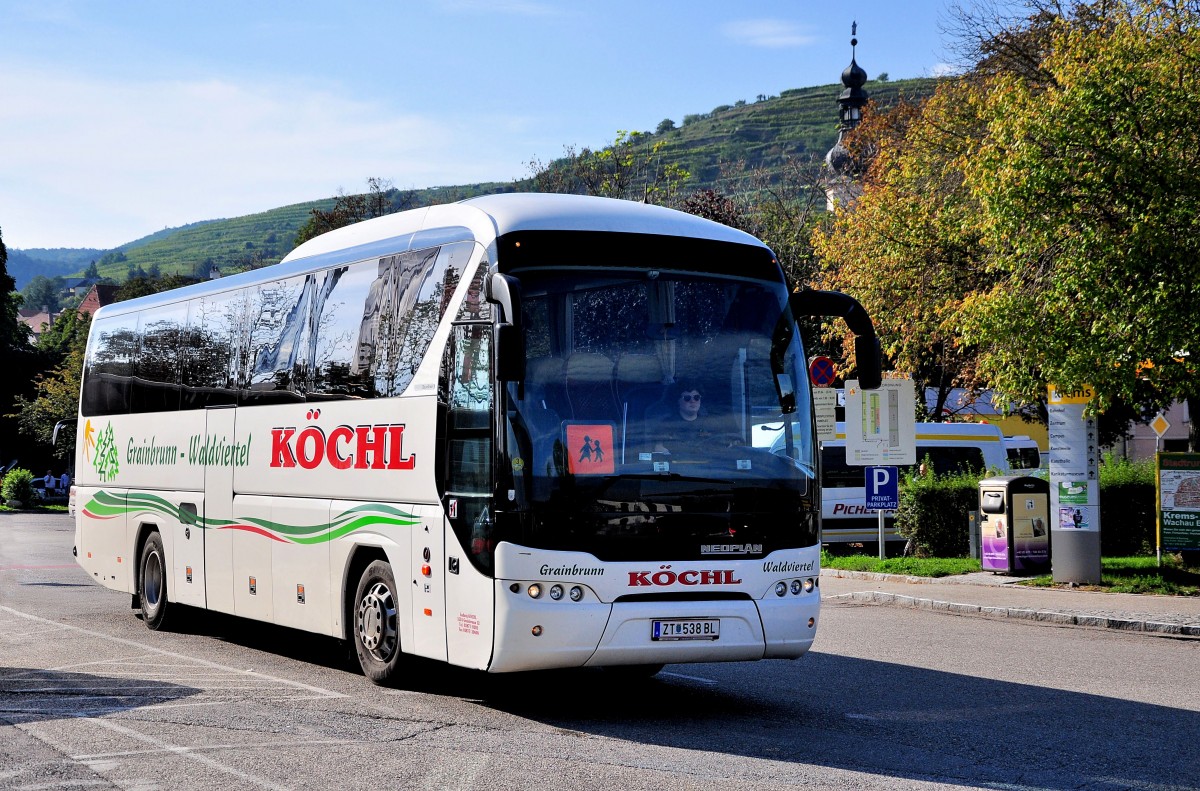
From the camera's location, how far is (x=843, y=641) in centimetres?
1423

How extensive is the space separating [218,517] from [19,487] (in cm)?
4484

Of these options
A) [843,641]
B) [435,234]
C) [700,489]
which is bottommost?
[843,641]

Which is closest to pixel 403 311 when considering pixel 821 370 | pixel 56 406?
pixel 821 370

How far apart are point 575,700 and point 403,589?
4.92 ft

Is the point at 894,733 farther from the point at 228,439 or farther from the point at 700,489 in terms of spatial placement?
the point at 228,439

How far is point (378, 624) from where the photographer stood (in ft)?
35.1

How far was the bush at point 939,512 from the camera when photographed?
2550 cm

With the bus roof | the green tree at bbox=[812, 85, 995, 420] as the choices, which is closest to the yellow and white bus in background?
the green tree at bbox=[812, 85, 995, 420]

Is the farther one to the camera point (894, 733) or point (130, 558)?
point (130, 558)

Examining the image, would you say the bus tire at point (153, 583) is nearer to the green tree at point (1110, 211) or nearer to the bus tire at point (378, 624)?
the bus tire at point (378, 624)

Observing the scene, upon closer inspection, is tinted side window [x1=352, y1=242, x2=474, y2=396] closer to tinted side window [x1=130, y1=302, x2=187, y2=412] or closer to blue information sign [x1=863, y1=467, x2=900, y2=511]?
tinted side window [x1=130, y1=302, x2=187, y2=412]

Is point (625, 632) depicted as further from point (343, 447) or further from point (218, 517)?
point (218, 517)

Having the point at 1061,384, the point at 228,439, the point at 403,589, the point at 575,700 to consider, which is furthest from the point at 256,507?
the point at 1061,384

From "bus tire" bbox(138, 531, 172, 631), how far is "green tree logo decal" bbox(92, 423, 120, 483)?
1271 mm
